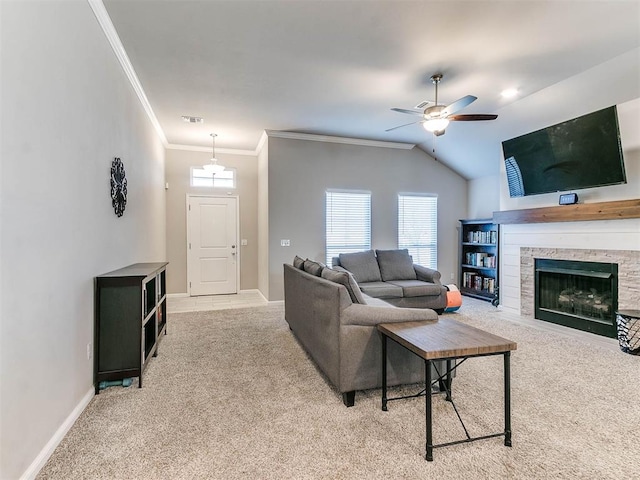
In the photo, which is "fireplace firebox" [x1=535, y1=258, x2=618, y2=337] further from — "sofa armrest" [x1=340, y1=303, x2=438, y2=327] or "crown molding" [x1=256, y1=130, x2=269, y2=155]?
"crown molding" [x1=256, y1=130, x2=269, y2=155]

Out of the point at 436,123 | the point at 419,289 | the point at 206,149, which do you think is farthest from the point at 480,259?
the point at 206,149

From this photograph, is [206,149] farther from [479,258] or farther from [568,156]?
[568,156]

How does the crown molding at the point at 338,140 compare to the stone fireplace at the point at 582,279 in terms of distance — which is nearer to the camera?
the stone fireplace at the point at 582,279

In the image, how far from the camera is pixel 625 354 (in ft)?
11.1

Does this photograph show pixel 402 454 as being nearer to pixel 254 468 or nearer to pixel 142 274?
pixel 254 468

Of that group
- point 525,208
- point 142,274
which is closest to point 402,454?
point 142,274

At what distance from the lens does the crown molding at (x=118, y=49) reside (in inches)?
100

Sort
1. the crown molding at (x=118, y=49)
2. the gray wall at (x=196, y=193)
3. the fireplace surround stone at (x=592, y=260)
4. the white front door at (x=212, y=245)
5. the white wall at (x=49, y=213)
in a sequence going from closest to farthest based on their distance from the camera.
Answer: the white wall at (x=49, y=213) → the crown molding at (x=118, y=49) → the fireplace surround stone at (x=592, y=260) → the gray wall at (x=196, y=193) → the white front door at (x=212, y=245)

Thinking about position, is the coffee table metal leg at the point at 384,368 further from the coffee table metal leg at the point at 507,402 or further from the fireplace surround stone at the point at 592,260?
the fireplace surround stone at the point at 592,260

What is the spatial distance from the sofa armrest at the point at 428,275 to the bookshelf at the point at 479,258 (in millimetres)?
1367

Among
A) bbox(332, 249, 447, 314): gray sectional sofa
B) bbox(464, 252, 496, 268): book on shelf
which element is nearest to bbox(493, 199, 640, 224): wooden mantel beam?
bbox(464, 252, 496, 268): book on shelf

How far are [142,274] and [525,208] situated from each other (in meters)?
5.15


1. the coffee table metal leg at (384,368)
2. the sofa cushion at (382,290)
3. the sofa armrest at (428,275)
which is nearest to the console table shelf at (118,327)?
the coffee table metal leg at (384,368)

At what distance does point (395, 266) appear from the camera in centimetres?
547
